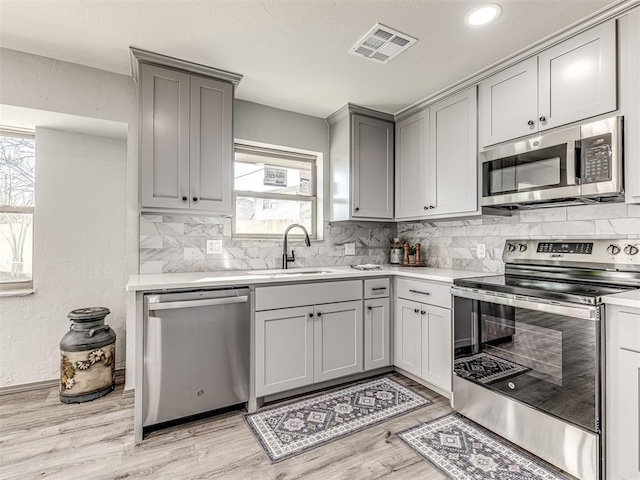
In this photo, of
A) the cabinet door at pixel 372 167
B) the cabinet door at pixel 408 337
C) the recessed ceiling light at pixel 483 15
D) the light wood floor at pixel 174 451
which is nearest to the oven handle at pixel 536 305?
the cabinet door at pixel 408 337

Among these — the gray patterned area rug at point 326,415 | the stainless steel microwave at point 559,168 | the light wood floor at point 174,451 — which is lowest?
the light wood floor at point 174,451

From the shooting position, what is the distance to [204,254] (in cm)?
278

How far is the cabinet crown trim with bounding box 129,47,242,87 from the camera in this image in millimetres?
2195

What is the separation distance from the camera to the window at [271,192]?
3066 millimetres

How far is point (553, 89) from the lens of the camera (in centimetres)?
204

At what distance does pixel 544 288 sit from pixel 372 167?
180cm

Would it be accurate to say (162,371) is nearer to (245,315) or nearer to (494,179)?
(245,315)

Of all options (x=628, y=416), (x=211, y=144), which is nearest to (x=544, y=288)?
(x=628, y=416)

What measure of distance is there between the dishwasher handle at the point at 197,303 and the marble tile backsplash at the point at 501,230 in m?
1.92

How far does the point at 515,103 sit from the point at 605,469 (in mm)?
2092

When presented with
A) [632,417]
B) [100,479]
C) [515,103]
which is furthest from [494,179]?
[100,479]

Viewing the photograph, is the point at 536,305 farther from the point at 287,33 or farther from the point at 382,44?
the point at 287,33

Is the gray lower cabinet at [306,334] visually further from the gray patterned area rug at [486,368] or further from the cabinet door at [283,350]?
the gray patterned area rug at [486,368]

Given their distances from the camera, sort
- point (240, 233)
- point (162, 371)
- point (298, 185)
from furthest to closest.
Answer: point (298, 185)
point (240, 233)
point (162, 371)
